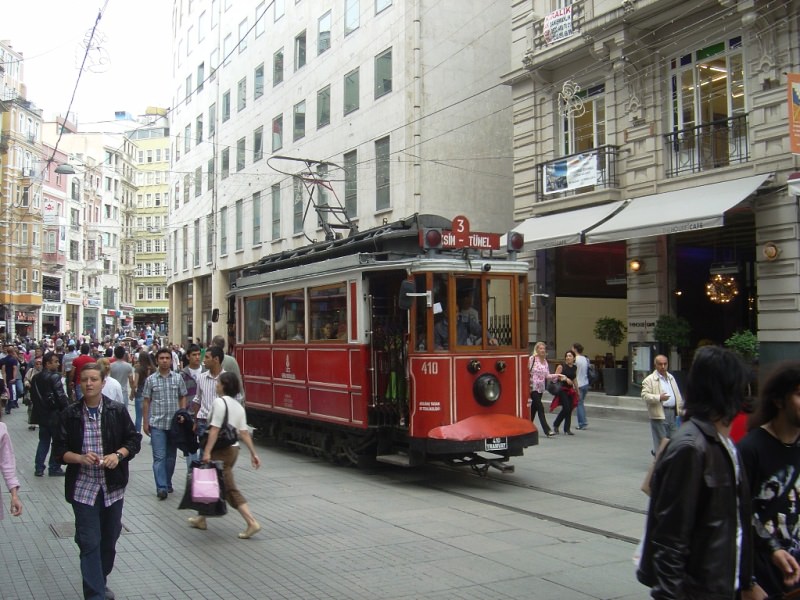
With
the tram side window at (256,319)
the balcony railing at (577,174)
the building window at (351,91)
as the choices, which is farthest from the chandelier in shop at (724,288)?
the building window at (351,91)

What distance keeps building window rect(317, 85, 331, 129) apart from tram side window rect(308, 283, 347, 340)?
18292 millimetres

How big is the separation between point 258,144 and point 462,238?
1039 inches

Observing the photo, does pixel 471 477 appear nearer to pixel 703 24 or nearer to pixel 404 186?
pixel 703 24

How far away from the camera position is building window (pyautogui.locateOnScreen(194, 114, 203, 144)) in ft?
140

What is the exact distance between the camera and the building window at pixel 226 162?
126 feet

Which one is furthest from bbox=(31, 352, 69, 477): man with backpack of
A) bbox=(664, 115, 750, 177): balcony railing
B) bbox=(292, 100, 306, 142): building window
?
bbox=(292, 100, 306, 142): building window

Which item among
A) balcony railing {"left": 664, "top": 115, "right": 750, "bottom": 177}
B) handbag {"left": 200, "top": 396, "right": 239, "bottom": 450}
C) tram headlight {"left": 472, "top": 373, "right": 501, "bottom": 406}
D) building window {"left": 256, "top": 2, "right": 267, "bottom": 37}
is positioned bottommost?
handbag {"left": 200, "top": 396, "right": 239, "bottom": 450}

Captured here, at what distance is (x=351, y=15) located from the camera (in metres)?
28.2

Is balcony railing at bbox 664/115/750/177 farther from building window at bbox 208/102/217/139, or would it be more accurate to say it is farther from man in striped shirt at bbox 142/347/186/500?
building window at bbox 208/102/217/139

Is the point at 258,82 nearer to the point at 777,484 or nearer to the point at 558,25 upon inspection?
the point at 558,25

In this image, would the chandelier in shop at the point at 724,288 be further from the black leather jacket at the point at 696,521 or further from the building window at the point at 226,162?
the building window at the point at 226,162

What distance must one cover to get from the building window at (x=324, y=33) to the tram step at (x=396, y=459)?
22.0 meters

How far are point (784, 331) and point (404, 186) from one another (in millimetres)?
12760

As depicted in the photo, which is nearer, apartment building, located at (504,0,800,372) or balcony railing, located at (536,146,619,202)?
apartment building, located at (504,0,800,372)
